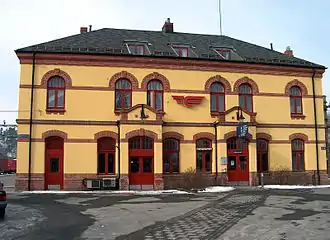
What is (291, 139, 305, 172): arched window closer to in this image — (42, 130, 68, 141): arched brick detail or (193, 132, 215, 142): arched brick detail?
(193, 132, 215, 142): arched brick detail

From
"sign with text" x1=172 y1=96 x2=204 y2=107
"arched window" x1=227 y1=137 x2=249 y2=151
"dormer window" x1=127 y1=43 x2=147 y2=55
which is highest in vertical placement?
"dormer window" x1=127 y1=43 x2=147 y2=55

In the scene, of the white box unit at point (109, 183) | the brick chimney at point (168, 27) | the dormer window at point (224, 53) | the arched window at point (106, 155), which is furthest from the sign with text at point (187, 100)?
the brick chimney at point (168, 27)

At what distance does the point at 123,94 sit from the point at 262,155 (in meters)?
11.0

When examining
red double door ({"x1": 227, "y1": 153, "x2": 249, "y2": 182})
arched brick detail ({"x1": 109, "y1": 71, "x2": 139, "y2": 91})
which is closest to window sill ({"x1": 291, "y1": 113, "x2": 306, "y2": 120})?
red double door ({"x1": 227, "y1": 153, "x2": 249, "y2": 182})

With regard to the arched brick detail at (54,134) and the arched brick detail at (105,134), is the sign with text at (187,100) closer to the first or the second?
the arched brick detail at (105,134)

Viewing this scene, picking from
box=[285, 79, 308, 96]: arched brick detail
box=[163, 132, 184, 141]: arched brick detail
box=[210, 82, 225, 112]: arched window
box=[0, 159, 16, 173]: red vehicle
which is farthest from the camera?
box=[0, 159, 16, 173]: red vehicle

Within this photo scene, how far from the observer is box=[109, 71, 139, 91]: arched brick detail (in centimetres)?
2384

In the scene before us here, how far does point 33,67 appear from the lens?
909 inches

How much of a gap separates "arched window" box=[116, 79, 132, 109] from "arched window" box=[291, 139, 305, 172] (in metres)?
12.6

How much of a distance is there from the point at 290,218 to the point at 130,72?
15.6 metres

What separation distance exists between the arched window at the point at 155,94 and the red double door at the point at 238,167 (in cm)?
611

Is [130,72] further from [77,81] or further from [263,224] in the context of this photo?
[263,224]

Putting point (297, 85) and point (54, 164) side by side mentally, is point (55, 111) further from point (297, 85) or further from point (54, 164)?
point (297, 85)

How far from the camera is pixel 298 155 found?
26.5 metres
